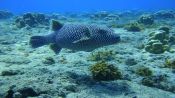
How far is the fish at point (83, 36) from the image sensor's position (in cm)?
677

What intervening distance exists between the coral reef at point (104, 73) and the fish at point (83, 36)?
541 mm

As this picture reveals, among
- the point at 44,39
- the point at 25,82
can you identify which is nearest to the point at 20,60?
the point at 44,39

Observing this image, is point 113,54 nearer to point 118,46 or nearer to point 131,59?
point 131,59

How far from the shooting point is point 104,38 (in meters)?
6.77

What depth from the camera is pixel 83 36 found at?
7.08 m

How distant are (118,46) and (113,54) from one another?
1.87 m

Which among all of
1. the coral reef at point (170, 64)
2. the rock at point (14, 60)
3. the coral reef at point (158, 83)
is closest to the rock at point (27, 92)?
the coral reef at point (158, 83)

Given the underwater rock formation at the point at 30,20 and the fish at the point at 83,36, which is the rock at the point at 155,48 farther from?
the underwater rock formation at the point at 30,20

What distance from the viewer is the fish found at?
6770 millimetres

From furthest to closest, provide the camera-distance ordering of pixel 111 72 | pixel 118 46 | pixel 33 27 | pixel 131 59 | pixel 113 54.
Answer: pixel 33 27 → pixel 118 46 → pixel 113 54 → pixel 131 59 → pixel 111 72

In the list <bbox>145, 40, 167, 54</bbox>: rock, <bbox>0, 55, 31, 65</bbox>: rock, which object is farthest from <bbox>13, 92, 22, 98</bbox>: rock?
<bbox>145, 40, 167, 54</bbox>: rock

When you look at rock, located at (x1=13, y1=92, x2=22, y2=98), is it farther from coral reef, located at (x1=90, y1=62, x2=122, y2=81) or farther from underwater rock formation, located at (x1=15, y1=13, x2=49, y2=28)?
underwater rock formation, located at (x1=15, y1=13, x2=49, y2=28)

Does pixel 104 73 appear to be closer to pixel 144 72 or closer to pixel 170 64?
pixel 144 72

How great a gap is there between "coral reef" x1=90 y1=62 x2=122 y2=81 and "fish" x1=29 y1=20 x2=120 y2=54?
0.54m
